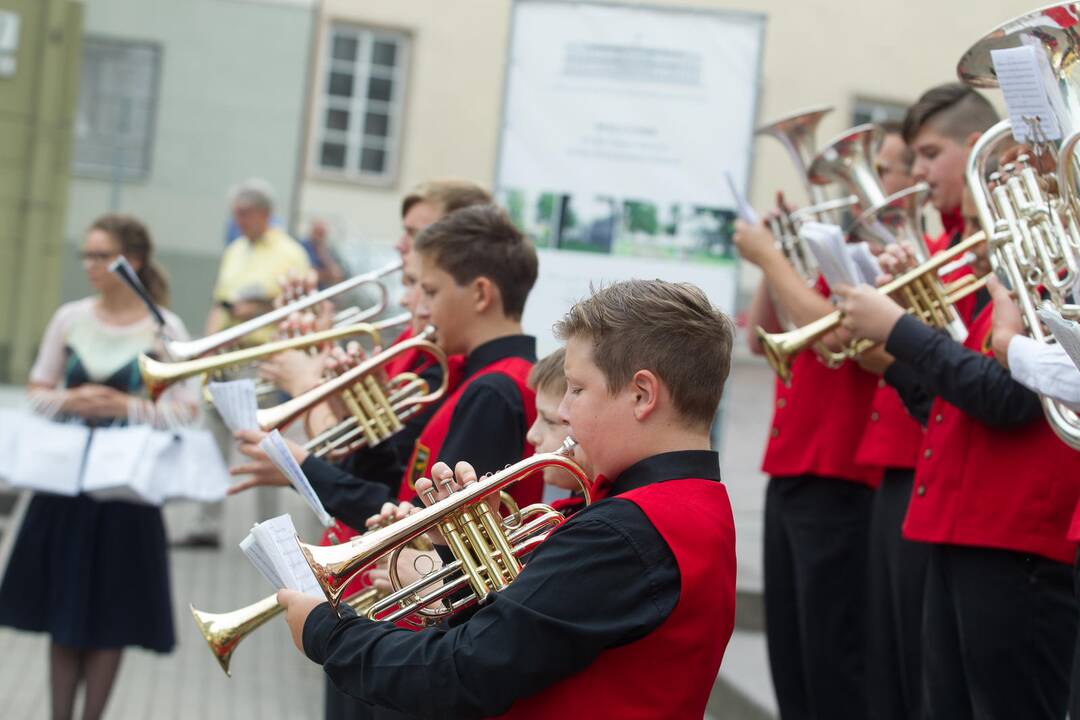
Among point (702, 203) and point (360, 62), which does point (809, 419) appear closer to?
point (702, 203)

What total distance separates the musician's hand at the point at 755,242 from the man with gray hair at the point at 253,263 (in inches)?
155

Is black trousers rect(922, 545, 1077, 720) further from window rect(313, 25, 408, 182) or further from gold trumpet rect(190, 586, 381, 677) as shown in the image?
window rect(313, 25, 408, 182)

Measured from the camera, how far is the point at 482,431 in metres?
3.08

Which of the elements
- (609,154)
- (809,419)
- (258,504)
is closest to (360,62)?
(258,504)

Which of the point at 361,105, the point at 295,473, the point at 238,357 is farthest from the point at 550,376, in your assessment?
the point at 361,105

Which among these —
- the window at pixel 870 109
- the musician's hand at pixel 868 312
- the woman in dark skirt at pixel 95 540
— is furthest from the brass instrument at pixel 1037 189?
the window at pixel 870 109

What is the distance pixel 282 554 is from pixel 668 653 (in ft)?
2.07

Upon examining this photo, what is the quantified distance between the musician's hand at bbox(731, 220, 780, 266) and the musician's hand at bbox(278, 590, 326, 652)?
7.43 ft

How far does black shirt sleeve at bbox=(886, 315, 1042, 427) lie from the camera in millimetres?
3207

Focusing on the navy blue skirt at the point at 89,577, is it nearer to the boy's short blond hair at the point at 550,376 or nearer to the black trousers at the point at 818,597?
the black trousers at the point at 818,597

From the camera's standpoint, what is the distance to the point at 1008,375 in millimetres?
3205

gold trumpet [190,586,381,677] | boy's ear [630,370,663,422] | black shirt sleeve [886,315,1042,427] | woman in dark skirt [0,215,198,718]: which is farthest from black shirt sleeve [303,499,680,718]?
woman in dark skirt [0,215,198,718]

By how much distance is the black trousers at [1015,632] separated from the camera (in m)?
3.23

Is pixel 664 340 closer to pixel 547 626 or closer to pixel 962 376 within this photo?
pixel 547 626
